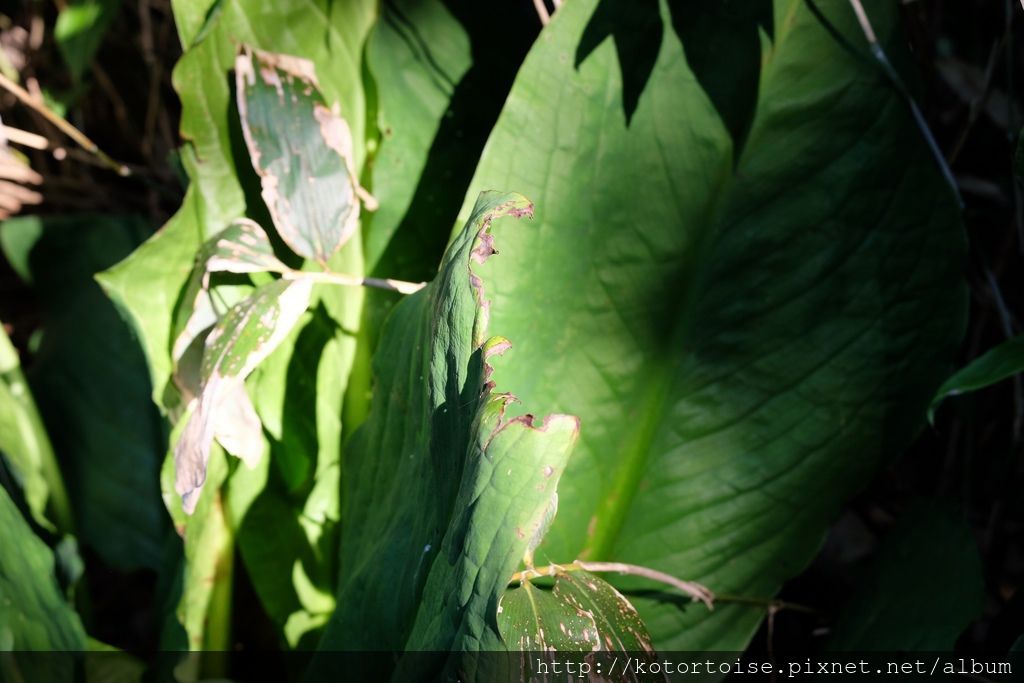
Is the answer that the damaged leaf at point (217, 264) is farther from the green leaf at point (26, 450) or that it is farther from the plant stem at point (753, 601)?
the plant stem at point (753, 601)

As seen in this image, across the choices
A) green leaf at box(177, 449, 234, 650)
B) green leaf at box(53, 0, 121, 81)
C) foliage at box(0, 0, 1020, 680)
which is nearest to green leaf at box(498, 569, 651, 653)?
foliage at box(0, 0, 1020, 680)

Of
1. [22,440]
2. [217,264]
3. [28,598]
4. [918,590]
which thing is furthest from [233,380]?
[918,590]

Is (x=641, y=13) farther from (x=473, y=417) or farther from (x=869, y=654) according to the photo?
(x=869, y=654)

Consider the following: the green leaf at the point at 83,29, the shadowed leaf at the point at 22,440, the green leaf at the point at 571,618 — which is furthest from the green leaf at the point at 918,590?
the green leaf at the point at 83,29

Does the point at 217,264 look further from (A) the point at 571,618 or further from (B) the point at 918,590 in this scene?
(B) the point at 918,590

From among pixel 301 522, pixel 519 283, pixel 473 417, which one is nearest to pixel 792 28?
pixel 519 283

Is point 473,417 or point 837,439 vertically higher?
point 473,417

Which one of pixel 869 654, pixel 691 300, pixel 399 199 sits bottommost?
pixel 869 654
